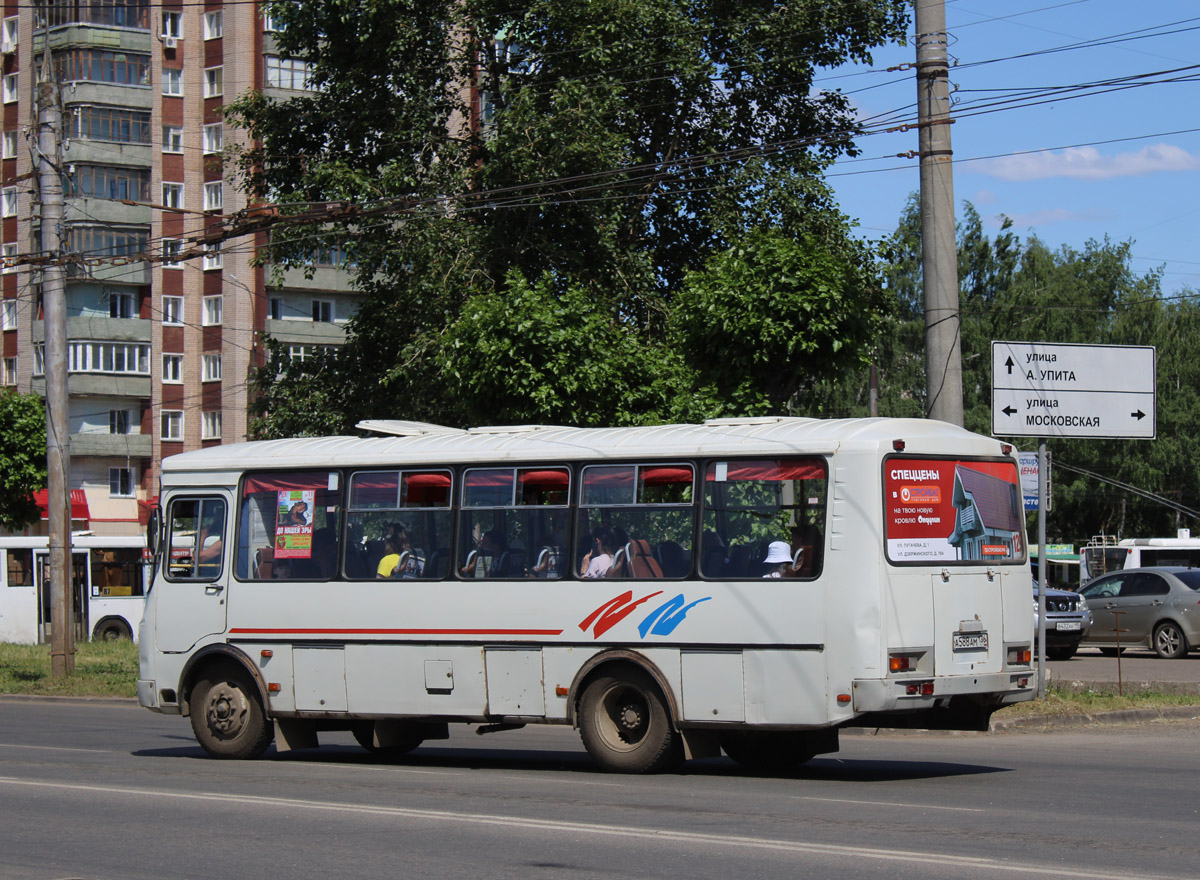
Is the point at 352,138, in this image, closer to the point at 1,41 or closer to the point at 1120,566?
the point at 1120,566

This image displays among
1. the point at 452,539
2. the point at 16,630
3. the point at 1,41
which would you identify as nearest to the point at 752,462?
the point at 452,539

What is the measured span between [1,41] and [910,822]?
64.1 m

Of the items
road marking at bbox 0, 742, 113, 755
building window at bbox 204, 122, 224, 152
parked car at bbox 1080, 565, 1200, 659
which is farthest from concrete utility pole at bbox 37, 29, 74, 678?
building window at bbox 204, 122, 224, 152

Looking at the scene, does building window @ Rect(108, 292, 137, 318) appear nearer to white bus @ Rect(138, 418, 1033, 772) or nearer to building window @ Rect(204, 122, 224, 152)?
building window @ Rect(204, 122, 224, 152)

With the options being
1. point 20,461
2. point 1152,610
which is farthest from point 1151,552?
point 20,461

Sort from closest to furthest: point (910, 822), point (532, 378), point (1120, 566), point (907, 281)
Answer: point (910, 822) → point (532, 378) → point (1120, 566) → point (907, 281)

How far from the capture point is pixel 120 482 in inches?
2511

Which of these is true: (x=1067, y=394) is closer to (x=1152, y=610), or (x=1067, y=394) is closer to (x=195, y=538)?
(x=195, y=538)

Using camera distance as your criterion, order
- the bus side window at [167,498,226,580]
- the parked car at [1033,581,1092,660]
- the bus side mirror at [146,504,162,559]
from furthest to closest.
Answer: the parked car at [1033,581,1092,660] → the bus side mirror at [146,504,162,559] → the bus side window at [167,498,226,580]

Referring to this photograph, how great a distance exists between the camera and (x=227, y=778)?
42.0 feet

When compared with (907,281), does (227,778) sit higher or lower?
lower

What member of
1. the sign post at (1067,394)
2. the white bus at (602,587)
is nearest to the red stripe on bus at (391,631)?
the white bus at (602,587)

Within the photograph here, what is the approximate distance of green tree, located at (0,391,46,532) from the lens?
47.0 metres

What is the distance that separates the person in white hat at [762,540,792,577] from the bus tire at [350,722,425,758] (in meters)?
4.36
